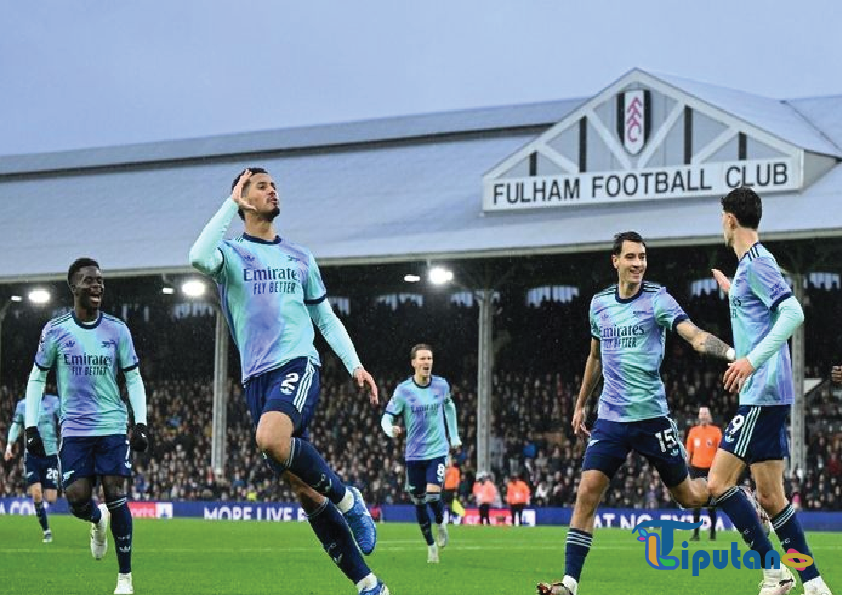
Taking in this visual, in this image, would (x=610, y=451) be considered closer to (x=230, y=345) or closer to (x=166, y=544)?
(x=166, y=544)

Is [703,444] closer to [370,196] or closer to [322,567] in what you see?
[322,567]

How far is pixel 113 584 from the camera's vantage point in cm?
1648

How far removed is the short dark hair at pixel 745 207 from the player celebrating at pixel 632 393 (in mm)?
777

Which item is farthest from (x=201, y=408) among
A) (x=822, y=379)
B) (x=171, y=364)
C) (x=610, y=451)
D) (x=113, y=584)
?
(x=610, y=451)

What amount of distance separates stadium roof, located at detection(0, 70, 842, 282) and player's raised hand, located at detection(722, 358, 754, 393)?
82.2 feet

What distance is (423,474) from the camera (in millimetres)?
23250

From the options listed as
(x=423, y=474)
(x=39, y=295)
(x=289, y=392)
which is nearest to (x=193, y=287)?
(x=39, y=295)

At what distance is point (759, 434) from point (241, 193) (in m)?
3.99

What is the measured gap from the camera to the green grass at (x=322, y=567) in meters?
16.5

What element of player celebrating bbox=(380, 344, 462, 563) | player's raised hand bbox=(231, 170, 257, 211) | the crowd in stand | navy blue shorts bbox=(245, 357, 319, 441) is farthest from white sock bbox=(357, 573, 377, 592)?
the crowd in stand

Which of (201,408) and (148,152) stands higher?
(148,152)

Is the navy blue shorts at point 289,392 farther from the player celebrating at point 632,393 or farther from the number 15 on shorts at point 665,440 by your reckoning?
the number 15 on shorts at point 665,440

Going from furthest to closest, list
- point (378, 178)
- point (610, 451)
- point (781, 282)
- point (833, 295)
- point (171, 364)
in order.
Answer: point (171, 364) → point (378, 178) → point (833, 295) → point (610, 451) → point (781, 282)

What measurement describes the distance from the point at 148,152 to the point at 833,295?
28100 mm
